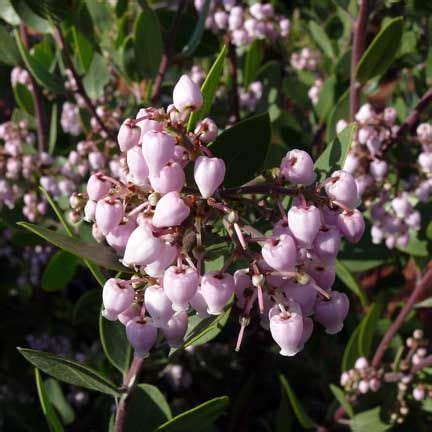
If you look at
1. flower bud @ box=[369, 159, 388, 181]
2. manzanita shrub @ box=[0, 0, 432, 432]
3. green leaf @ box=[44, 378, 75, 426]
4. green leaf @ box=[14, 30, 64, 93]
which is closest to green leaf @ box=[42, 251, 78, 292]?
manzanita shrub @ box=[0, 0, 432, 432]

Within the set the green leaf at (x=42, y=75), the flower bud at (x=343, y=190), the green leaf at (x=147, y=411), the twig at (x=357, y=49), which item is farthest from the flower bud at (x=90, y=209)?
the twig at (x=357, y=49)

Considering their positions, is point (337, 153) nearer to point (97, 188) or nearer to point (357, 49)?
point (97, 188)

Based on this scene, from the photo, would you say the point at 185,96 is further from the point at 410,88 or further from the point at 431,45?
the point at 410,88

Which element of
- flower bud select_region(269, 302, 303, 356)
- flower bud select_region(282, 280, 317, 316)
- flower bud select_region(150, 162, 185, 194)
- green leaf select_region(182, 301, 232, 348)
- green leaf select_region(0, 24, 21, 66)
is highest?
flower bud select_region(150, 162, 185, 194)

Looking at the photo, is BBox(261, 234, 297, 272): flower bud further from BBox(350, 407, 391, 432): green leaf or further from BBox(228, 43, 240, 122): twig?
BBox(228, 43, 240, 122): twig

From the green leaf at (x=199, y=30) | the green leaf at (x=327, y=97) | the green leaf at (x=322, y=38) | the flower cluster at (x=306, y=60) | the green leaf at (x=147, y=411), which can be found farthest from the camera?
the flower cluster at (x=306, y=60)

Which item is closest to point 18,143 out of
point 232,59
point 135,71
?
point 135,71

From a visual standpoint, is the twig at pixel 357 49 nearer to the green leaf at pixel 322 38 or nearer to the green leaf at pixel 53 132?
the green leaf at pixel 322 38
